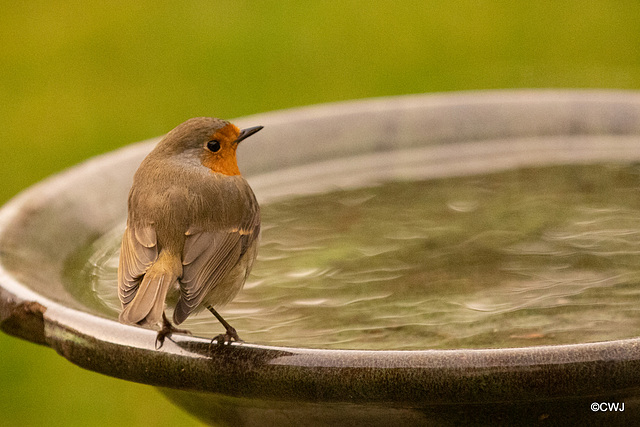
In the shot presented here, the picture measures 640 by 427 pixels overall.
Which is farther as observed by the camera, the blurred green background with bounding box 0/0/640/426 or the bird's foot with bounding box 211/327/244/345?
the blurred green background with bounding box 0/0/640/426

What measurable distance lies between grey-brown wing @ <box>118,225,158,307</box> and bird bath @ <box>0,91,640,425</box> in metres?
0.12

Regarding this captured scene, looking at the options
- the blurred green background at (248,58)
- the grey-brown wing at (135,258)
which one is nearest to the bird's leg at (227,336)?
the grey-brown wing at (135,258)

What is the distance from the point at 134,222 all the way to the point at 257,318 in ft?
1.52

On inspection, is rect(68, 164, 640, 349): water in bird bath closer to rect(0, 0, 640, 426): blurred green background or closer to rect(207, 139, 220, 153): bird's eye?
rect(207, 139, 220, 153): bird's eye

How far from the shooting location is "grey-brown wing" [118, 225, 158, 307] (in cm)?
251

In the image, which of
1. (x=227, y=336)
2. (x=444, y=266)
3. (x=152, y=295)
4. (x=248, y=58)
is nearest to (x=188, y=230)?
(x=152, y=295)

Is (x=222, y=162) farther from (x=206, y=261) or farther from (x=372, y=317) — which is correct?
(x=372, y=317)

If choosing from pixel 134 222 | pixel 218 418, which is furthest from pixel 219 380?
pixel 134 222

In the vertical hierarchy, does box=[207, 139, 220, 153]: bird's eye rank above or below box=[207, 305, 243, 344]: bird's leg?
above

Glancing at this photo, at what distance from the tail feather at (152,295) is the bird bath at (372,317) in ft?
0.13

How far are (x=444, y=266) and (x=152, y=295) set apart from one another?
3.64 ft

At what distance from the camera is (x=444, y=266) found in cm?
314

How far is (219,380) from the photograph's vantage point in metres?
2.25

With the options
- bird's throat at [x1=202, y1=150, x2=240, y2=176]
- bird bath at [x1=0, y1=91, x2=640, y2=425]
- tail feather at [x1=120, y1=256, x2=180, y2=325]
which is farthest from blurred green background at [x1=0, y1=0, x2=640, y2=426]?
tail feather at [x1=120, y1=256, x2=180, y2=325]
